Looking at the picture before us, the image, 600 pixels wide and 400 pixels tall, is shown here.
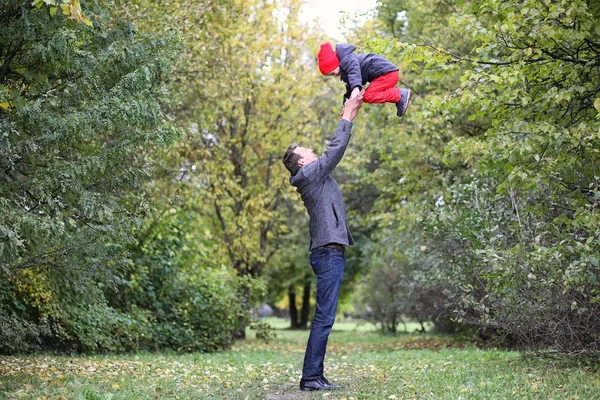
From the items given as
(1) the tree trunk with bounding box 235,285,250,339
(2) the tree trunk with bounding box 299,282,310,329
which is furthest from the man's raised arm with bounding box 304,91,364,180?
(2) the tree trunk with bounding box 299,282,310,329

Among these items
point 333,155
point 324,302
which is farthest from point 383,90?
point 324,302

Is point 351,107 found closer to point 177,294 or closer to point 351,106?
point 351,106

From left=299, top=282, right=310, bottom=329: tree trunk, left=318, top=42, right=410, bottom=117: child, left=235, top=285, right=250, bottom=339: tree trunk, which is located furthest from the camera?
left=299, top=282, right=310, bottom=329: tree trunk

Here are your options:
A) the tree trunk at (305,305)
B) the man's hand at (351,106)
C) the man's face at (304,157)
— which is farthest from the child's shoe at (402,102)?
the tree trunk at (305,305)

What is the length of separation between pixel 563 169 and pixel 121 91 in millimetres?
4509

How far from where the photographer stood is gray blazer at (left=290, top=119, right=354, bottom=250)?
5.79m

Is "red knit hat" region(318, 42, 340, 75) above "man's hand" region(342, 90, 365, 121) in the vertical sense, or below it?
above

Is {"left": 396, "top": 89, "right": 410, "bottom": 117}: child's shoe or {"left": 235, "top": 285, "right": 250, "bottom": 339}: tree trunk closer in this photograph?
{"left": 396, "top": 89, "right": 410, "bottom": 117}: child's shoe

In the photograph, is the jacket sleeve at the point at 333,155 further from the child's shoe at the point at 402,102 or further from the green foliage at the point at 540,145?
the green foliage at the point at 540,145

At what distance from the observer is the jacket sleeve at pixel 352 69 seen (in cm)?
567

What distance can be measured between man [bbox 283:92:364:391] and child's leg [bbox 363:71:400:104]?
0.35 ft

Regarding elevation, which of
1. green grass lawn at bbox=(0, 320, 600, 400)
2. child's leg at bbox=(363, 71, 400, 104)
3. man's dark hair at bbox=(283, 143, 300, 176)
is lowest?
green grass lawn at bbox=(0, 320, 600, 400)

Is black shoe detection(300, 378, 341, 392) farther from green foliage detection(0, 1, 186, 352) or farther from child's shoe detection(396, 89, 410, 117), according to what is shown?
child's shoe detection(396, 89, 410, 117)

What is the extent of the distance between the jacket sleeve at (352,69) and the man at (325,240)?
5.8 inches
